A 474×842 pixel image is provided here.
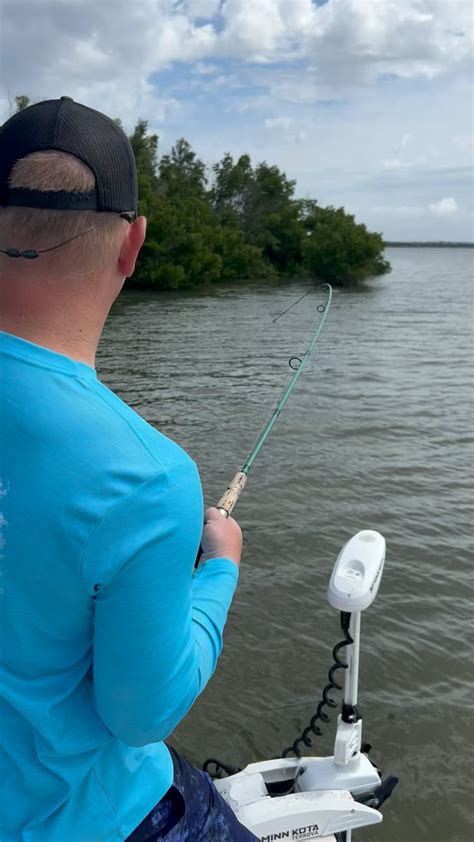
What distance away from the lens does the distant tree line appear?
41.2 meters

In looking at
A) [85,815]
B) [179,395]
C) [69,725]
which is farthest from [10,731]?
[179,395]

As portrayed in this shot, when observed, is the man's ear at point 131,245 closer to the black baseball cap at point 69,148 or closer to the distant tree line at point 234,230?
the black baseball cap at point 69,148

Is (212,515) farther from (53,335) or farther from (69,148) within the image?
(69,148)

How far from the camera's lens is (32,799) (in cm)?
144

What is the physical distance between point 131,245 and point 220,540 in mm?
812

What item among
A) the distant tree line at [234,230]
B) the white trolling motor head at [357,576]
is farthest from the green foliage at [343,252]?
the white trolling motor head at [357,576]

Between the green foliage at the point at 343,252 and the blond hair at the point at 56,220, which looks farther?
the green foliage at the point at 343,252

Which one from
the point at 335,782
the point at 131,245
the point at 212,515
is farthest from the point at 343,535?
the point at 131,245

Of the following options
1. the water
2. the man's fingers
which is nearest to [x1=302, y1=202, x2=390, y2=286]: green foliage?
the water

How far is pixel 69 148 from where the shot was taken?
1318mm

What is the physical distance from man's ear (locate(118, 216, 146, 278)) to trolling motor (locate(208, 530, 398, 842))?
1735mm

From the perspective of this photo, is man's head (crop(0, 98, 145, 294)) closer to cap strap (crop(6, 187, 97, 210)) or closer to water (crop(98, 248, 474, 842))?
cap strap (crop(6, 187, 97, 210))

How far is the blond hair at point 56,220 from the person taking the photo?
4.16 ft

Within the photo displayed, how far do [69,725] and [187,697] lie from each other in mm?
228
